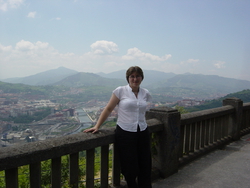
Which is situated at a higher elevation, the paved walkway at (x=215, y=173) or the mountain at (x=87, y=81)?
the mountain at (x=87, y=81)

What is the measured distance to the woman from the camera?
2.74m

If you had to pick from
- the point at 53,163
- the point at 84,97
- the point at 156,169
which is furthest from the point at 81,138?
the point at 84,97

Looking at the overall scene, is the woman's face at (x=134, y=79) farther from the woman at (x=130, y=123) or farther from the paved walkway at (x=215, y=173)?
the paved walkway at (x=215, y=173)

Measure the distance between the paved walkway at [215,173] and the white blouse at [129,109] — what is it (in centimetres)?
143

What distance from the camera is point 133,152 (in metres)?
2.78

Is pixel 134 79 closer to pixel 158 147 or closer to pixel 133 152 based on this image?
pixel 133 152

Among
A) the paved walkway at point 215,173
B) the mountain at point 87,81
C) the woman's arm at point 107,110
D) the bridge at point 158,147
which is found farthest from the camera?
the mountain at point 87,81

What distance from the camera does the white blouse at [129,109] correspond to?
2.73 m

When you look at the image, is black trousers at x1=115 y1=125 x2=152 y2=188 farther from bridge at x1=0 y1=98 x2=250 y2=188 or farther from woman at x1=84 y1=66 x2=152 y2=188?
bridge at x1=0 y1=98 x2=250 y2=188

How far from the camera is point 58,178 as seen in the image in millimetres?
2482

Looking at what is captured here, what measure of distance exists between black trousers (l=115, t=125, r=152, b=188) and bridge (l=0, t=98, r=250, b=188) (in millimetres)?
201

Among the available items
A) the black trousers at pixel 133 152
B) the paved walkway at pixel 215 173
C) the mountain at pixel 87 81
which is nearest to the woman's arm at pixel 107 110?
the black trousers at pixel 133 152

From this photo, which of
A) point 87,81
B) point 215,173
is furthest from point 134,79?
point 87,81

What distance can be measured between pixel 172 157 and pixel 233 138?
351cm
